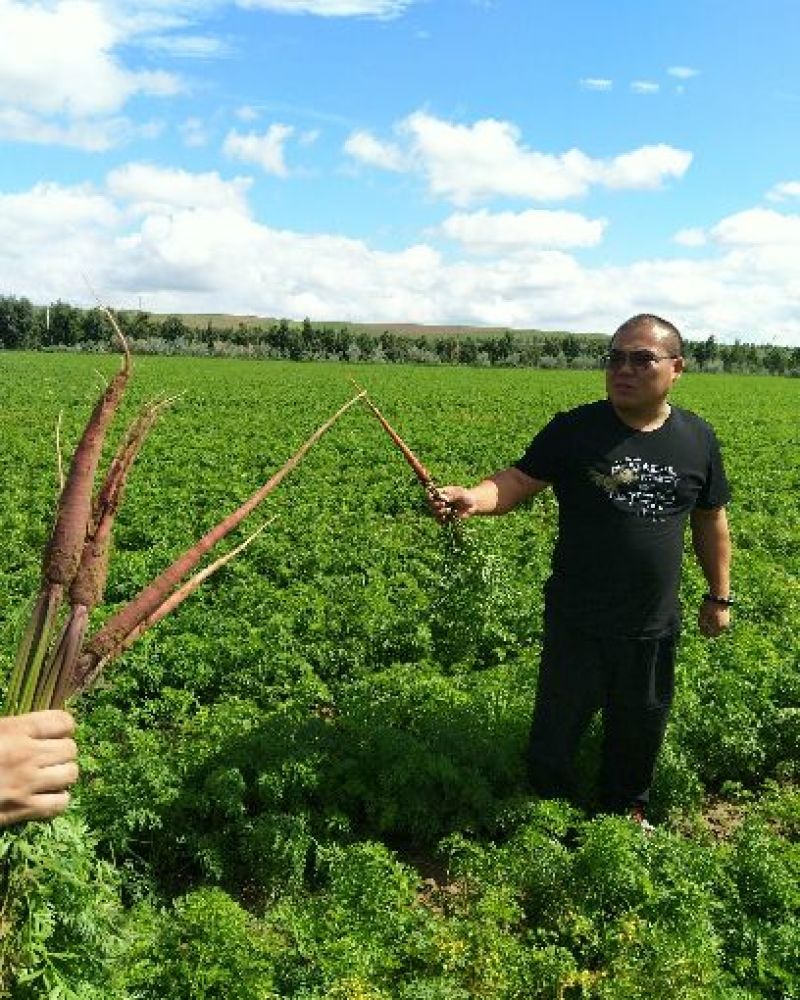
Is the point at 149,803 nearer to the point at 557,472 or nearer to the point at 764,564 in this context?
the point at 557,472

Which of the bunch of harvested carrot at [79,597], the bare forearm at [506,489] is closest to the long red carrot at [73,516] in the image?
the bunch of harvested carrot at [79,597]

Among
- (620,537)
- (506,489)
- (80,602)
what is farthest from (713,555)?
(80,602)

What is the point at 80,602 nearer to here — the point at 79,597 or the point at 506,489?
the point at 79,597

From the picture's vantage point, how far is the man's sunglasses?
478cm

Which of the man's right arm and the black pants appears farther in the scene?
the black pants

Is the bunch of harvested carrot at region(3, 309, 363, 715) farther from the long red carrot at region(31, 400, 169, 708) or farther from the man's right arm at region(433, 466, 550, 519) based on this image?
the man's right arm at region(433, 466, 550, 519)

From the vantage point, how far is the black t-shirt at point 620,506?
4.96 metres

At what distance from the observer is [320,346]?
307 feet

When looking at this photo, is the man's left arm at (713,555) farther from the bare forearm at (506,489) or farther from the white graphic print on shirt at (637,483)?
the bare forearm at (506,489)

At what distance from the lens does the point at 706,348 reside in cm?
9619

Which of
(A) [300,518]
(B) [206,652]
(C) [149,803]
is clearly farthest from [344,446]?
(C) [149,803]

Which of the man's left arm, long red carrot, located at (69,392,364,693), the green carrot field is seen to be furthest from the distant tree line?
long red carrot, located at (69,392,364,693)

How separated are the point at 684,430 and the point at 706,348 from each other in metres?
96.9

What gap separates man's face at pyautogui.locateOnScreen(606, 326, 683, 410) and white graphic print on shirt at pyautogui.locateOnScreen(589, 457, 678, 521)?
31 centimetres
